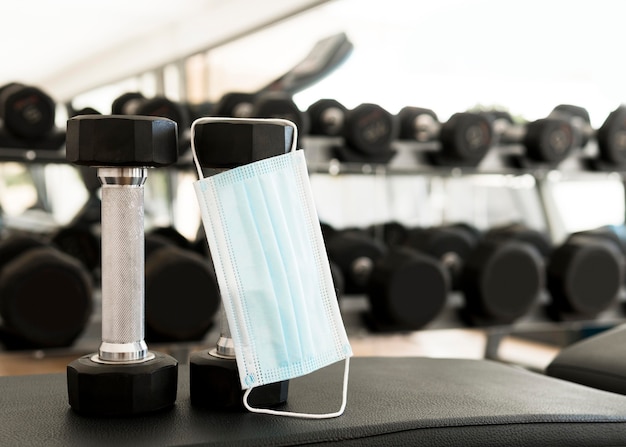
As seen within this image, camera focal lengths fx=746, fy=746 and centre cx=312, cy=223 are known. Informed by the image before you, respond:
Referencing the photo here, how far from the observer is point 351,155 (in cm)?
276

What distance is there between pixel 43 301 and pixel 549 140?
6.53 ft

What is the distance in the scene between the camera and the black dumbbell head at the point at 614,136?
311 cm

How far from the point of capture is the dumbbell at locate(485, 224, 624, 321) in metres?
2.65

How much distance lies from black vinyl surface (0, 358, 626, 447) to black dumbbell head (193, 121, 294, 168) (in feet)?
0.79

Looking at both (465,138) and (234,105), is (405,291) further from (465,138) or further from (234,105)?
(234,105)

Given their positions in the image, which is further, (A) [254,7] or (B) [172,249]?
(A) [254,7]

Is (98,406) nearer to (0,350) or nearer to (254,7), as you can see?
(0,350)

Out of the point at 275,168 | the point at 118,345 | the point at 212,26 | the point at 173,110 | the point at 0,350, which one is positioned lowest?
the point at 0,350

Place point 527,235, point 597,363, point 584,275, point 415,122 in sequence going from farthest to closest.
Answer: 1. point 415,122
2. point 527,235
3. point 584,275
4. point 597,363

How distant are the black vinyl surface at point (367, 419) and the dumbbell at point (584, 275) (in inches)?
74.6

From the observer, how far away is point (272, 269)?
68 centimetres

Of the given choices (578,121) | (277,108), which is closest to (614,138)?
(578,121)

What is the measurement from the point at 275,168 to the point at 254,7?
4.86m

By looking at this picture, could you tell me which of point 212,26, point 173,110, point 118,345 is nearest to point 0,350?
point 173,110
